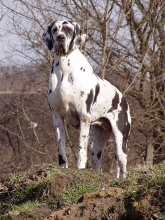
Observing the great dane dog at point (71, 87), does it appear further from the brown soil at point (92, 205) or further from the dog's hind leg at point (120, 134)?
the brown soil at point (92, 205)

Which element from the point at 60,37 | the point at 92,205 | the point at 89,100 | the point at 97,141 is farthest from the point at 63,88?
the point at 92,205

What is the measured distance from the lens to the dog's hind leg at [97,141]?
32.6ft

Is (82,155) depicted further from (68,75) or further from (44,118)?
(44,118)

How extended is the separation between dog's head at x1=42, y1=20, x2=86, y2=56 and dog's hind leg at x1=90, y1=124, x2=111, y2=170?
5.50 feet

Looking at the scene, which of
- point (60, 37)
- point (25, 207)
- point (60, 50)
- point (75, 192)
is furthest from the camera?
point (60, 50)

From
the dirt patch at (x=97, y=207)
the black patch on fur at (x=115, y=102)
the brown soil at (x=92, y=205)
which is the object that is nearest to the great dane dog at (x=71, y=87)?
the black patch on fur at (x=115, y=102)

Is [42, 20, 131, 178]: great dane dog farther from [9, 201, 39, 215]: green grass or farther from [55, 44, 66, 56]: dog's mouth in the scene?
[9, 201, 39, 215]: green grass

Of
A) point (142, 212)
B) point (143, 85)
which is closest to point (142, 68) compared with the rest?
point (143, 85)

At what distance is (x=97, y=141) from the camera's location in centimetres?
1000

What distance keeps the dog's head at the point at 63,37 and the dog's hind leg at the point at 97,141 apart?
168 cm

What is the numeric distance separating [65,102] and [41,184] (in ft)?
5.91

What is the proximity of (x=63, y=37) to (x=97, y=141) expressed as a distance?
7.01 feet

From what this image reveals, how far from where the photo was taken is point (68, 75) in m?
8.57

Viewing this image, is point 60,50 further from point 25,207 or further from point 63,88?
point 25,207
